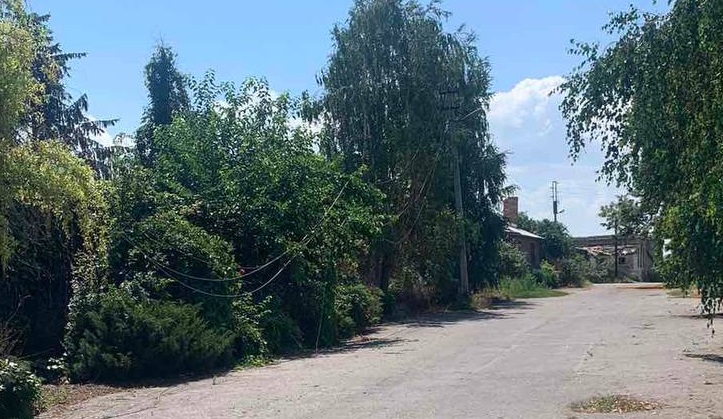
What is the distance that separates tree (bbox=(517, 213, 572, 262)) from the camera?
293ft

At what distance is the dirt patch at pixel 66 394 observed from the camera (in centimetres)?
1402

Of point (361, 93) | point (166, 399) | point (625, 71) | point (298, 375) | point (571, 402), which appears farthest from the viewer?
point (361, 93)

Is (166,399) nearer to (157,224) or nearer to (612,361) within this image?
(157,224)

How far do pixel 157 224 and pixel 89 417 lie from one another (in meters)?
7.89

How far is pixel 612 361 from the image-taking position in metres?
18.1

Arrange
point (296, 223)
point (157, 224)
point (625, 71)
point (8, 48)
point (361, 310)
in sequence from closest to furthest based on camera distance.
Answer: point (8, 48) < point (625, 71) < point (157, 224) < point (296, 223) < point (361, 310)

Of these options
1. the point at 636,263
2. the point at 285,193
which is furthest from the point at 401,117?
the point at 636,263

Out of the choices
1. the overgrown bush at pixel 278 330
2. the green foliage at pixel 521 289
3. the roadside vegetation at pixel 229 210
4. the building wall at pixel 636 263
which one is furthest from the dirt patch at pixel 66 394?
the building wall at pixel 636 263

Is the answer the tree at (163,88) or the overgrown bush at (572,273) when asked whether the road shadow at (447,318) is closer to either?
the tree at (163,88)

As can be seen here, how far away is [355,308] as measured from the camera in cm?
2894

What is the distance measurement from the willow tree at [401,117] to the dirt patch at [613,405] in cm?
2355

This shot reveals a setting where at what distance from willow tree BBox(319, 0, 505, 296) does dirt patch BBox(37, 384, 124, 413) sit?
20885mm

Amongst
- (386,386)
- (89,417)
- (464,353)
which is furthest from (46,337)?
(464,353)

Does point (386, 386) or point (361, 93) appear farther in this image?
point (361, 93)
